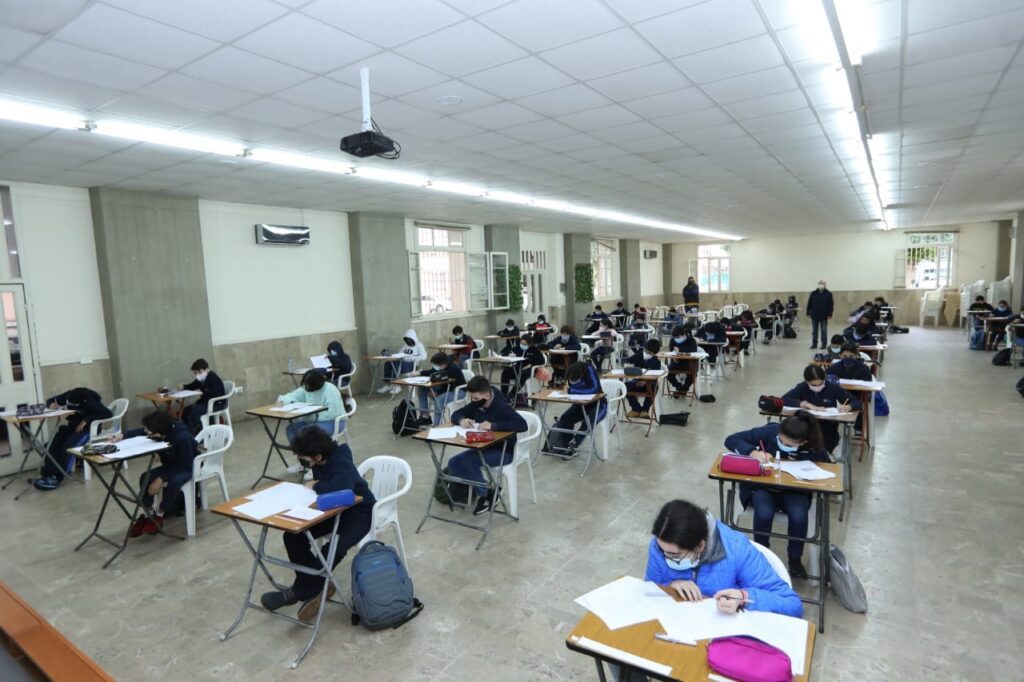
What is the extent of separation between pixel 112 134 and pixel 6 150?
Answer: 1258mm

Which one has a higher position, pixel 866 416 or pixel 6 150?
pixel 6 150

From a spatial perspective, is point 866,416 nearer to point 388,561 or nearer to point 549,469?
point 549,469

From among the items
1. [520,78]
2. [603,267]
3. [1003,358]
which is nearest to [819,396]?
[520,78]

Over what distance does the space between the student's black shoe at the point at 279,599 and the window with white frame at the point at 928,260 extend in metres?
21.7

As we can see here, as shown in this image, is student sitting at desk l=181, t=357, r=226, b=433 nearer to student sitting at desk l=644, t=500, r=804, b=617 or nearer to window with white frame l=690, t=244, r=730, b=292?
student sitting at desk l=644, t=500, r=804, b=617

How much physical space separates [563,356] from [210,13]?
744cm

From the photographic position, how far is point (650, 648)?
5.99ft

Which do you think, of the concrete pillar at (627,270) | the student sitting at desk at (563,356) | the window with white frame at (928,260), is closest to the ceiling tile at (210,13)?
the student sitting at desk at (563,356)

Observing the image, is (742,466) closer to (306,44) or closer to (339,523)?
(339,523)

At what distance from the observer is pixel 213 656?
3.11m

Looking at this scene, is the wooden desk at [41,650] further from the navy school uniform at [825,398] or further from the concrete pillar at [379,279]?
the concrete pillar at [379,279]

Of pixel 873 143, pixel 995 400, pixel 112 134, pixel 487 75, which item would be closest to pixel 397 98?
pixel 487 75

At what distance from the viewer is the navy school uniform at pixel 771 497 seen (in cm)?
342

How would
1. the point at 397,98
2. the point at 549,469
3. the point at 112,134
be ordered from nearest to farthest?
the point at 397,98
the point at 112,134
the point at 549,469
